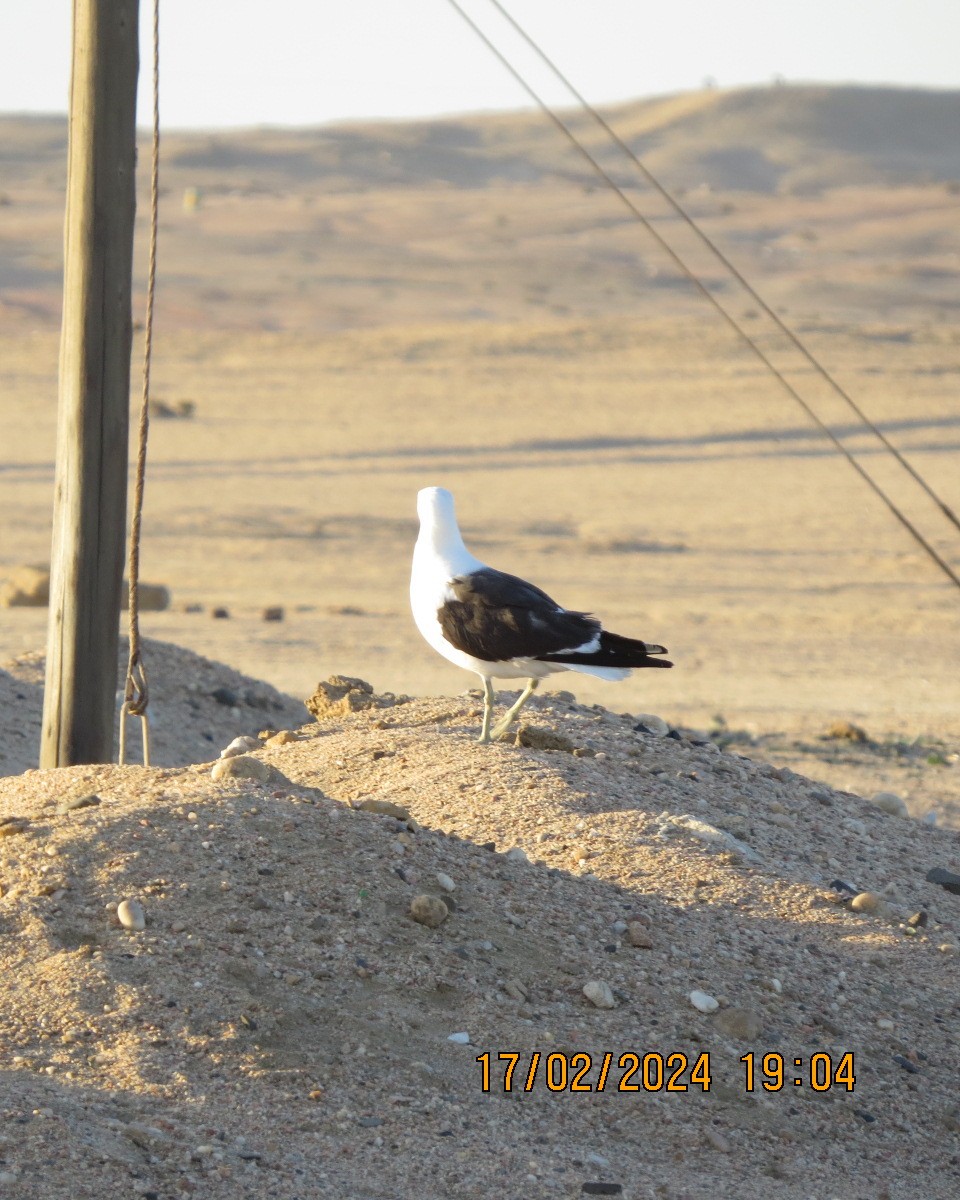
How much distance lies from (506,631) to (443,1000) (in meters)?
1.67

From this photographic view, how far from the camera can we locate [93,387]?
5.42m

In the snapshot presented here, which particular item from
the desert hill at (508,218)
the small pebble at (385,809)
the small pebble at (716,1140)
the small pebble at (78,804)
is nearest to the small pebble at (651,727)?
the small pebble at (385,809)

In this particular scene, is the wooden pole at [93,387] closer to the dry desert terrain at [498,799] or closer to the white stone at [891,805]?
the dry desert terrain at [498,799]

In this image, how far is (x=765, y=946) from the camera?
468cm

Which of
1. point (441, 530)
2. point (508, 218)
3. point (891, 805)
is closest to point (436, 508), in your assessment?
point (441, 530)

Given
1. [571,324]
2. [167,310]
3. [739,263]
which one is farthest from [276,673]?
[739,263]

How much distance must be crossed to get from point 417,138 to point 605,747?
321 ft

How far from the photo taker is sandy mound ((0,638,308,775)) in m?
7.82

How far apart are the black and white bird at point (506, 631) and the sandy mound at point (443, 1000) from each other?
18.9 inches

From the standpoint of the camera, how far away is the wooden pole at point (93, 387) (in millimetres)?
5324

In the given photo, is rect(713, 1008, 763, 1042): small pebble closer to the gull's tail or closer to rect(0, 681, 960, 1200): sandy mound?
rect(0, 681, 960, 1200): sandy mound

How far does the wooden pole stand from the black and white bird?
1119 mm

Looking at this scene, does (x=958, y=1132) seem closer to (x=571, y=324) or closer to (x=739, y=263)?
(x=571, y=324)

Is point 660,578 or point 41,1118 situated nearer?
point 41,1118
